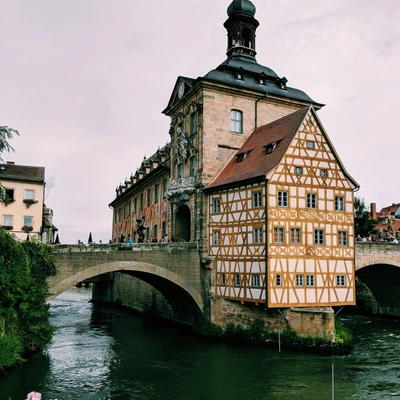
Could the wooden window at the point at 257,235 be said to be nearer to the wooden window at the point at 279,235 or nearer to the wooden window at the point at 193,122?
the wooden window at the point at 279,235

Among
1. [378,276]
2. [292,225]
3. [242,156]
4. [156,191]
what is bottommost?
[378,276]

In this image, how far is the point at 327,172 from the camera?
2462 centimetres

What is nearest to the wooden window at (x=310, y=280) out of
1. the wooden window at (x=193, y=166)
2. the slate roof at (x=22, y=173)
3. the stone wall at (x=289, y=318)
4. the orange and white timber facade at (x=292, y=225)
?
the orange and white timber facade at (x=292, y=225)

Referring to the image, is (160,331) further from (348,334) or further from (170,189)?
(348,334)

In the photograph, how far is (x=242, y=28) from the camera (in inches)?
1286

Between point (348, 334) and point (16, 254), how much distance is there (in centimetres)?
1674

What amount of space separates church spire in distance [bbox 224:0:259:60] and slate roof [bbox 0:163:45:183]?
1499cm

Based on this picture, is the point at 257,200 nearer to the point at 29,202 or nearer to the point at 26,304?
the point at 26,304

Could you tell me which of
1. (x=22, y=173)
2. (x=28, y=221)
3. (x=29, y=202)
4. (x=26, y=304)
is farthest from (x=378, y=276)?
(x=22, y=173)

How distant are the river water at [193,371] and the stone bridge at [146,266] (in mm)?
2470

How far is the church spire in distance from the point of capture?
32.2 metres

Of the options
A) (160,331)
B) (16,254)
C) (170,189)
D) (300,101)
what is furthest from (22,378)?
(300,101)

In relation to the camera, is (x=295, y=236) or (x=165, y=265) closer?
(x=295, y=236)

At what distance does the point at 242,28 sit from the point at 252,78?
4.68m
